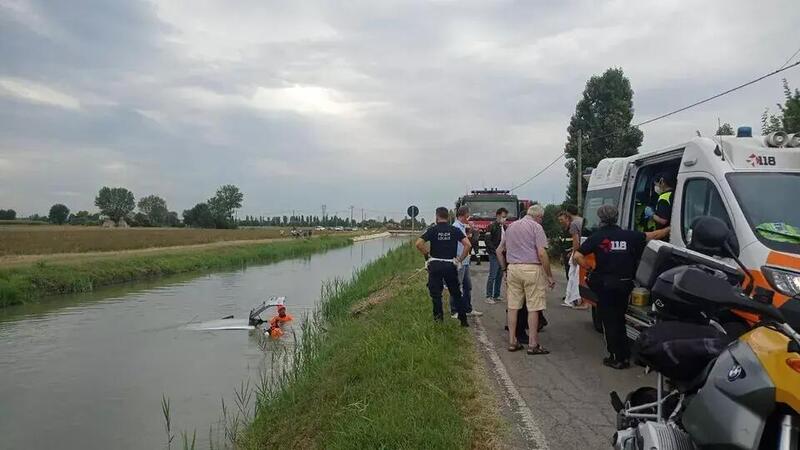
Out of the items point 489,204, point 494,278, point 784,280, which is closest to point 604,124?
point 489,204

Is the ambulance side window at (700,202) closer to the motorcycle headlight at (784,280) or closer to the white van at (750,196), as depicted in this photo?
the white van at (750,196)

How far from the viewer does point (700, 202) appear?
6676 mm

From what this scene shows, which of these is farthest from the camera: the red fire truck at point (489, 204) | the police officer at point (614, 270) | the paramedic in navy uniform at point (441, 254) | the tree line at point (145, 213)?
the tree line at point (145, 213)

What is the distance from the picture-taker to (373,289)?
61.0ft

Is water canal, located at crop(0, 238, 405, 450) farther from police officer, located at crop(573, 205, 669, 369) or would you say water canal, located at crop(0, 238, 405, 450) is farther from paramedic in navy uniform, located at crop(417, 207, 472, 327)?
police officer, located at crop(573, 205, 669, 369)

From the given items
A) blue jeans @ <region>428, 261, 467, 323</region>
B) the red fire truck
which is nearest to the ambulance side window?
blue jeans @ <region>428, 261, 467, 323</region>

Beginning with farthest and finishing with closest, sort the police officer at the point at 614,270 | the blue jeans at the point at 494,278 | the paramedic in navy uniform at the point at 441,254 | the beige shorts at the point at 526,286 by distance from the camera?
the blue jeans at the point at 494,278 → the paramedic in navy uniform at the point at 441,254 → the beige shorts at the point at 526,286 → the police officer at the point at 614,270

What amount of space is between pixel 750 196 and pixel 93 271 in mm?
24944

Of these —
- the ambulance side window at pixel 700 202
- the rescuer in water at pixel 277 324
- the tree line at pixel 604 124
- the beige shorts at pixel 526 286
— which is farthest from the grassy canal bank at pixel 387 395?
the tree line at pixel 604 124

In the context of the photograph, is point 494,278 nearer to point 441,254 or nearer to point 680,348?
point 441,254

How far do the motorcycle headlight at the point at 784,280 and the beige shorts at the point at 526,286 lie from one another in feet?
10.2

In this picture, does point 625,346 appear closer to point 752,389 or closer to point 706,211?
point 706,211

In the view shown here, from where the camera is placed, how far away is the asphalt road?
16.8 ft

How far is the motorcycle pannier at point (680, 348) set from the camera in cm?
265
